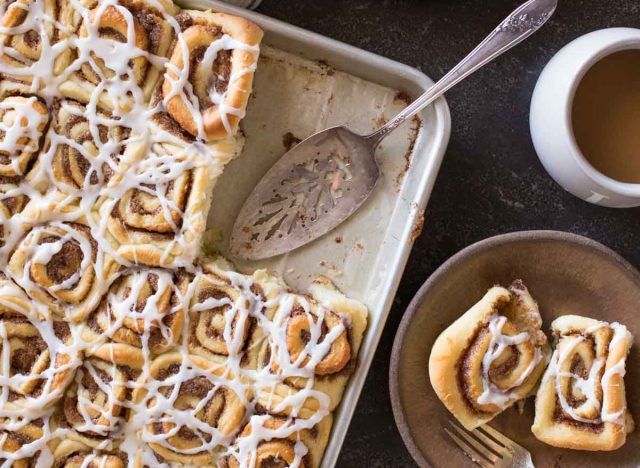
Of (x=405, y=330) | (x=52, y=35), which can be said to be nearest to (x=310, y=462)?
(x=405, y=330)

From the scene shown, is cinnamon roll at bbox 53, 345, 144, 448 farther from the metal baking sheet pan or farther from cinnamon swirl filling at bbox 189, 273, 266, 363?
the metal baking sheet pan

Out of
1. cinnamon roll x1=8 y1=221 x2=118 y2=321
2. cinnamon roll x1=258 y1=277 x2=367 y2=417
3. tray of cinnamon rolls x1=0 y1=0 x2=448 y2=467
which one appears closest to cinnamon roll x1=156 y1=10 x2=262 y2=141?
tray of cinnamon rolls x1=0 y1=0 x2=448 y2=467

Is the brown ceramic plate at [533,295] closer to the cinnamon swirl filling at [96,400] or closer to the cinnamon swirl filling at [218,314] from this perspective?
the cinnamon swirl filling at [218,314]

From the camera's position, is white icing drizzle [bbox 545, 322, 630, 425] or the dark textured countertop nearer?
white icing drizzle [bbox 545, 322, 630, 425]

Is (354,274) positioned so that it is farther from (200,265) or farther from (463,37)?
(463,37)

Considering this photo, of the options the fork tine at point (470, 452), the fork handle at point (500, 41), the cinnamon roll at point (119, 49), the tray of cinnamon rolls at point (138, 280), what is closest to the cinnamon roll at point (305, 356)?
the tray of cinnamon rolls at point (138, 280)

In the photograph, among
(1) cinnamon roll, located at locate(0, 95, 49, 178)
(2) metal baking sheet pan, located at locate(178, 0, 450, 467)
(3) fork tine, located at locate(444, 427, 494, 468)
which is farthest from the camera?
(2) metal baking sheet pan, located at locate(178, 0, 450, 467)
